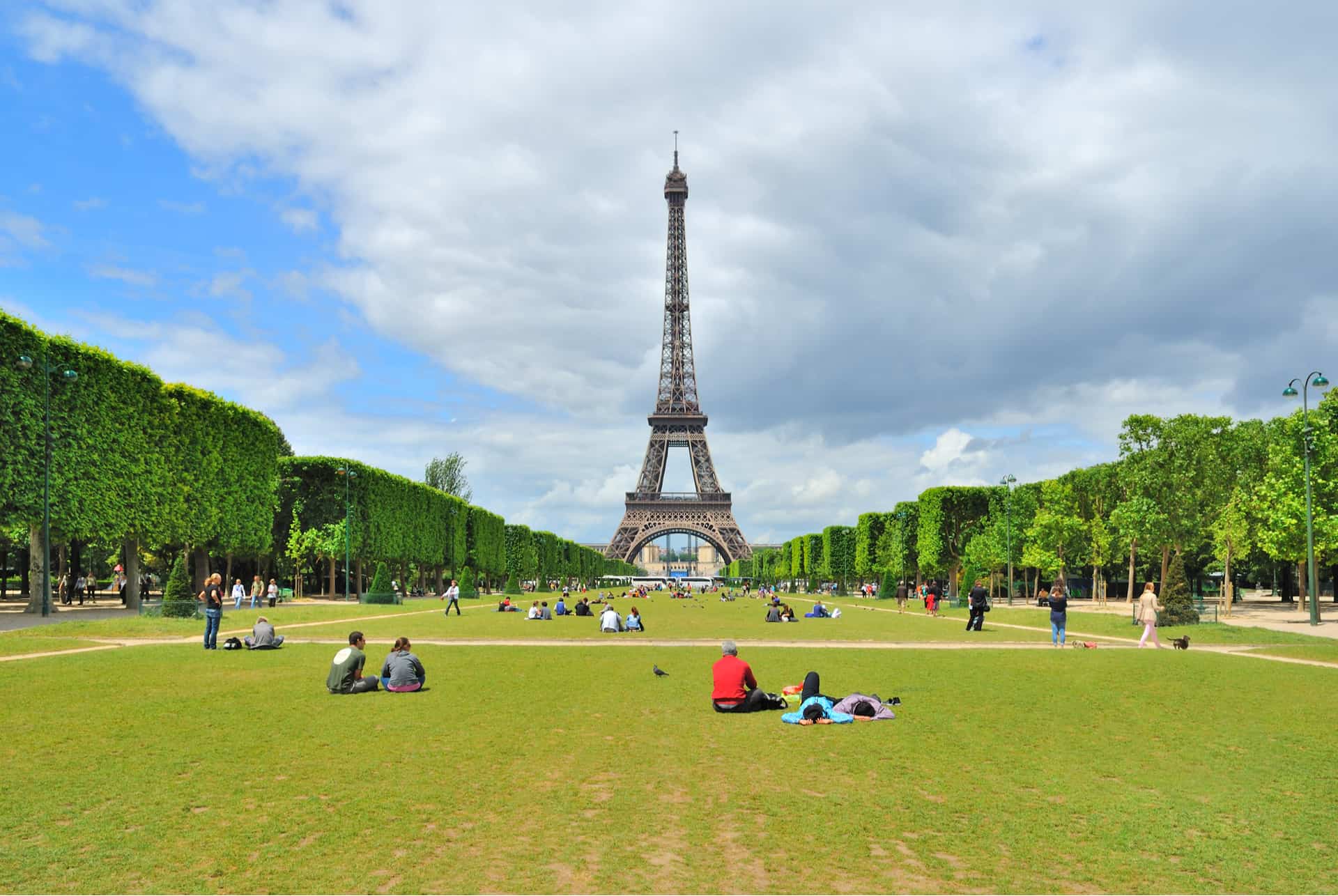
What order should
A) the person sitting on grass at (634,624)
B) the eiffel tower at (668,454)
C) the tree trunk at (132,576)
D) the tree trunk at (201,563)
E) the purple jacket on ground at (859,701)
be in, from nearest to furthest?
the purple jacket on ground at (859,701), the person sitting on grass at (634,624), the tree trunk at (132,576), the tree trunk at (201,563), the eiffel tower at (668,454)

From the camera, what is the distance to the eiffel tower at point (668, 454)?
132 m

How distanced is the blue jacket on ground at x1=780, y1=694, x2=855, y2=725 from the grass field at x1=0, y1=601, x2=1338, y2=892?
377 mm

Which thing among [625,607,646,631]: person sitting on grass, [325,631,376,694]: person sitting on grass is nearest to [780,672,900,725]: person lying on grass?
[325,631,376,694]: person sitting on grass

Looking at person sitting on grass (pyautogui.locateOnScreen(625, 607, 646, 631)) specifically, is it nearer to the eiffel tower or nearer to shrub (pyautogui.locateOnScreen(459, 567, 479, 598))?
shrub (pyautogui.locateOnScreen(459, 567, 479, 598))

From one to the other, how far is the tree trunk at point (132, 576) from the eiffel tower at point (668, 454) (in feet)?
268

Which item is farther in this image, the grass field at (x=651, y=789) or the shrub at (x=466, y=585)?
the shrub at (x=466, y=585)

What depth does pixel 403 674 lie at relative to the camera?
646 inches

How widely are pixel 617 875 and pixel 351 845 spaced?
2.16m

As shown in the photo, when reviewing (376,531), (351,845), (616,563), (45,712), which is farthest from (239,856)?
(616,563)

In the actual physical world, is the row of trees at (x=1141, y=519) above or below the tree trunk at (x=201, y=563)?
above

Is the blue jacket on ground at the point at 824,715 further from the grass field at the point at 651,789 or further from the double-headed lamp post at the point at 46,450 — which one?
the double-headed lamp post at the point at 46,450

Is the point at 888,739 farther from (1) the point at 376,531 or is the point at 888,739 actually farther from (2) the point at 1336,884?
(1) the point at 376,531

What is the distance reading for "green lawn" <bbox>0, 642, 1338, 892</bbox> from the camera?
22.4ft

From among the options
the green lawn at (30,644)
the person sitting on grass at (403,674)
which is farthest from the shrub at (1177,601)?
the green lawn at (30,644)
